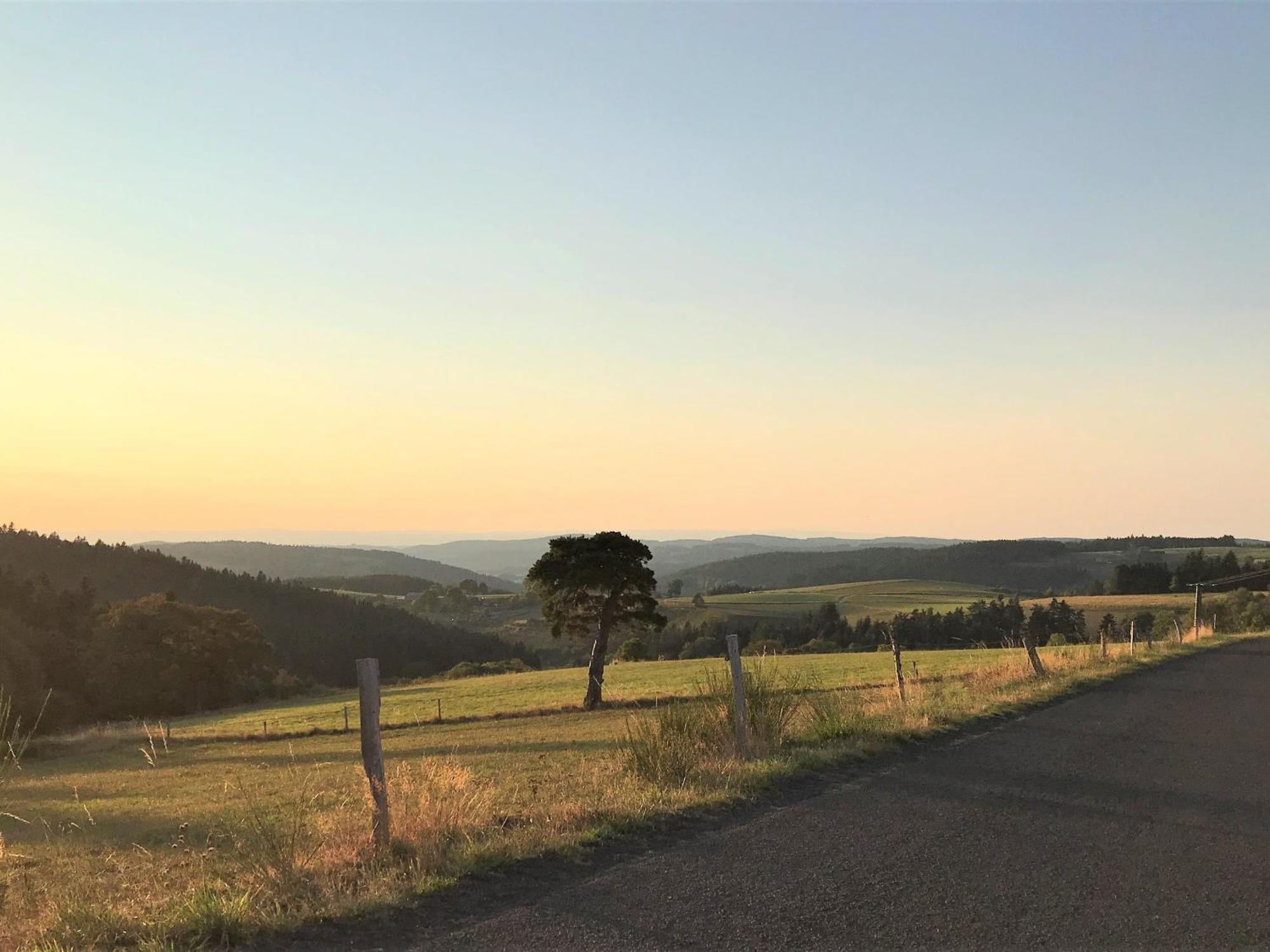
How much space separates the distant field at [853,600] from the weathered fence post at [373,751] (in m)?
115

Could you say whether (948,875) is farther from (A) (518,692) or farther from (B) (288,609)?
(B) (288,609)

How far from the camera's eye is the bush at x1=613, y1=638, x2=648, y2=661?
8738 cm

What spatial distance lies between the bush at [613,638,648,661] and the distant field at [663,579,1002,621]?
134 feet

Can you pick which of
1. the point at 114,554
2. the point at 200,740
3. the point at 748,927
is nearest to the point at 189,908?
the point at 748,927

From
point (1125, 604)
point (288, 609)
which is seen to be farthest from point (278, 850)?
point (288, 609)

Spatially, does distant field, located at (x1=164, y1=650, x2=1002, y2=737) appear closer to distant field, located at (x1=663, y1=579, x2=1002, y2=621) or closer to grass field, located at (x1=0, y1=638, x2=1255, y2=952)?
grass field, located at (x1=0, y1=638, x2=1255, y2=952)

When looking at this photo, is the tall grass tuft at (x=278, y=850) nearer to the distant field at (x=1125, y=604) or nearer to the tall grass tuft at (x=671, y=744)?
the tall grass tuft at (x=671, y=744)

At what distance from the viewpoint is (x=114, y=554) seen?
145500 millimetres

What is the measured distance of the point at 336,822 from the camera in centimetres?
798

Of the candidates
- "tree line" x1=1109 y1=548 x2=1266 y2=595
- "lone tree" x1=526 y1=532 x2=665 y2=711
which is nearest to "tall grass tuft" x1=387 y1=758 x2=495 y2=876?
"lone tree" x1=526 y1=532 x2=665 y2=711

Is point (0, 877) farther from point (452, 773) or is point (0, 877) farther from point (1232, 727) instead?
point (1232, 727)

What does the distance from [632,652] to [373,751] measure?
8162 centimetres

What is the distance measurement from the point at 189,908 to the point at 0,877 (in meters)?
3.80

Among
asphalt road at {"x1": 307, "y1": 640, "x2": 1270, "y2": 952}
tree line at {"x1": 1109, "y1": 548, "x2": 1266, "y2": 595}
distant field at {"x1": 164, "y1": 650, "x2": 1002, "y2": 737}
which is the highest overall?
asphalt road at {"x1": 307, "y1": 640, "x2": 1270, "y2": 952}
